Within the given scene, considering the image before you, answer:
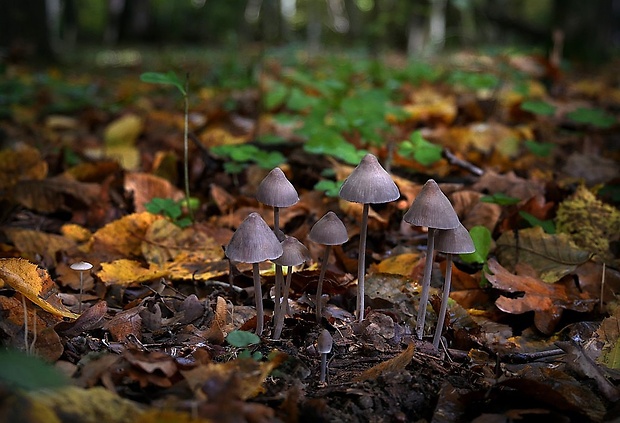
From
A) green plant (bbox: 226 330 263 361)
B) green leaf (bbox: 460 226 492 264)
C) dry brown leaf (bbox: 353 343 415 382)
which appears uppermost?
green leaf (bbox: 460 226 492 264)

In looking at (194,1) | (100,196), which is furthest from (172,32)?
(100,196)

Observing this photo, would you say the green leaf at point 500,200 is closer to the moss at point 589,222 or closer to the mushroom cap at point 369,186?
the moss at point 589,222

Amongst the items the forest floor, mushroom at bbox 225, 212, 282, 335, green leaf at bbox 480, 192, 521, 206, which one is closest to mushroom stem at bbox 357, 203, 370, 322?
the forest floor

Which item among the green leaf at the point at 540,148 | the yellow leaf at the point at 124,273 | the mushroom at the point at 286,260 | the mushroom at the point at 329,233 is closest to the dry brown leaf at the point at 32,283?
the yellow leaf at the point at 124,273

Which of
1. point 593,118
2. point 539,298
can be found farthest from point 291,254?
point 593,118

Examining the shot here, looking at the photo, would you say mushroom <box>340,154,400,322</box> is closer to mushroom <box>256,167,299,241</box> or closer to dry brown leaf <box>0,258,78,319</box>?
mushroom <box>256,167,299,241</box>

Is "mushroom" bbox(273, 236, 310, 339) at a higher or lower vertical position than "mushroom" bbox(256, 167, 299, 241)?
lower

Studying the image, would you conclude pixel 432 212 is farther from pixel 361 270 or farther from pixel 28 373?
pixel 28 373
